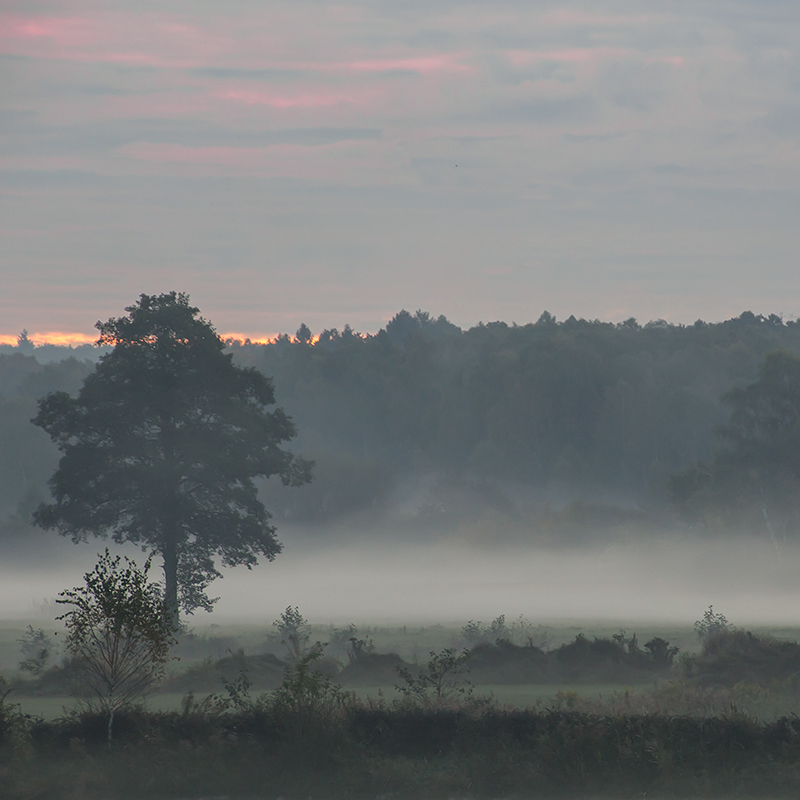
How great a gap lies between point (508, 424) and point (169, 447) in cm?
9526

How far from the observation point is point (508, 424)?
5349 inches

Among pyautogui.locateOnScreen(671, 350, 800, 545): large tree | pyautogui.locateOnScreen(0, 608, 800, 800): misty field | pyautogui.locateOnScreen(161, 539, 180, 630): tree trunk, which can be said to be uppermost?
pyautogui.locateOnScreen(671, 350, 800, 545): large tree

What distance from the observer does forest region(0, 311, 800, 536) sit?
119750 millimetres

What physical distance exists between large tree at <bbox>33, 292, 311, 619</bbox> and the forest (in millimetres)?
60090

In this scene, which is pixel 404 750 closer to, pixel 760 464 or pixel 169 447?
pixel 169 447

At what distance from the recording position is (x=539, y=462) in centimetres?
13312

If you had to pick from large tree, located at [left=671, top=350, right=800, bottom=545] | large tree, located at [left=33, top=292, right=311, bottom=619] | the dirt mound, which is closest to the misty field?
the dirt mound

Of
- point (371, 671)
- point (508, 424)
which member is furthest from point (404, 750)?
point (508, 424)

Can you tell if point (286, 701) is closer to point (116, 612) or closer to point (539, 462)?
point (116, 612)

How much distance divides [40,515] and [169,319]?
8.45 m

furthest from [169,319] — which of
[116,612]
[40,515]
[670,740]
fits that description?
[670,740]

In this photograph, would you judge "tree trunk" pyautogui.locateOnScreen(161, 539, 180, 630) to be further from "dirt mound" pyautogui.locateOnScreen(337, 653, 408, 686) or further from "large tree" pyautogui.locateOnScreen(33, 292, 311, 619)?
"dirt mound" pyautogui.locateOnScreen(337, 653, 408, 686)

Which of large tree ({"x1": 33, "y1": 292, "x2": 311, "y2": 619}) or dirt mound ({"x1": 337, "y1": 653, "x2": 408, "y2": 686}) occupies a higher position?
large tree ({"x1": 33, "y1": 292, "x2": 311, "y2": 619})

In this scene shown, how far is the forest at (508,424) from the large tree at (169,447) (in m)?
60.1
